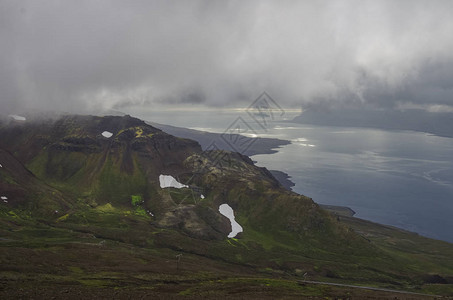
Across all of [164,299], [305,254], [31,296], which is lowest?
[305,254]

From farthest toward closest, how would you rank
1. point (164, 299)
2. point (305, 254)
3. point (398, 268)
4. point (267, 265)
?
point (305, 254) → point (398, 268) → point (267, 265) → point (164, 299)

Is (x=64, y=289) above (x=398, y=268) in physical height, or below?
above

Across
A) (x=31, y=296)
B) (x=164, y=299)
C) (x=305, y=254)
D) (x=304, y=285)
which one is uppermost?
(x=31, y=296)

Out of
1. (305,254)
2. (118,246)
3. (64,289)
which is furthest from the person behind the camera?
(305,254)

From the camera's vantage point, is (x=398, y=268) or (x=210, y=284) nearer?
(x=210, y=284)

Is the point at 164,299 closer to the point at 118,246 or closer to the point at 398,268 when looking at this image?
the point at 118,246

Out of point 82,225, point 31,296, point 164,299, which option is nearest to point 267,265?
point 164,299

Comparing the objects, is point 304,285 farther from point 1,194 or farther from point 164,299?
point 1,194

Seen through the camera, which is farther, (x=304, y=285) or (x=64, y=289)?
(x=304, y=285)

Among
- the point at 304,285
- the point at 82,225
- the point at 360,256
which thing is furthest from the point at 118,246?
the point at 360,256
